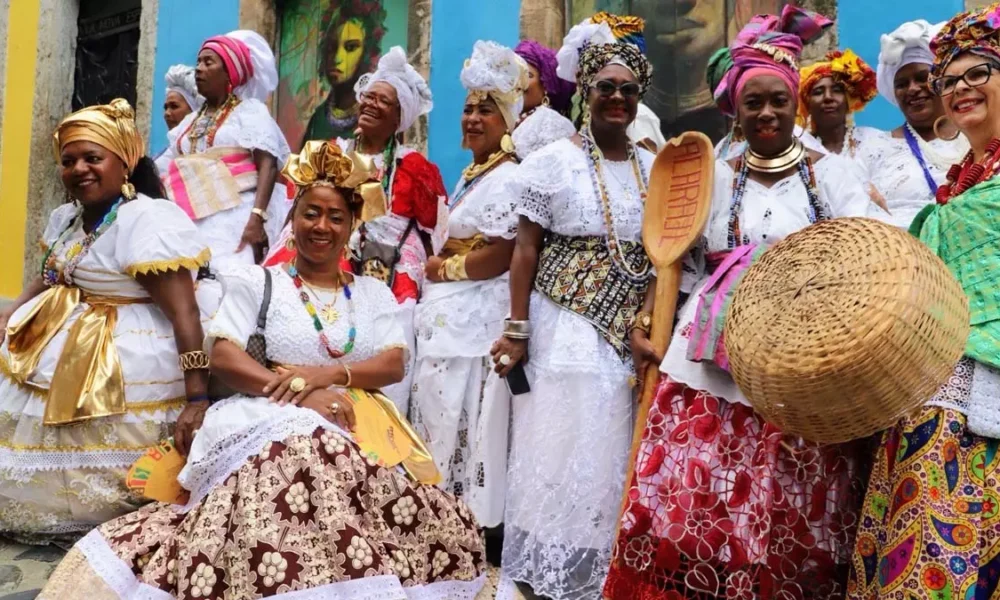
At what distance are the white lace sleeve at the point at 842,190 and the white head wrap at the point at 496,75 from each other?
1718 mm

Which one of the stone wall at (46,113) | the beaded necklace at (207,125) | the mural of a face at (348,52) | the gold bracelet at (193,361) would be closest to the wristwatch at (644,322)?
the gold bracelet at (193,361)

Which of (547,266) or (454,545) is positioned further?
(547,266)

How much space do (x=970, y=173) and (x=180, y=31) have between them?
796 cm

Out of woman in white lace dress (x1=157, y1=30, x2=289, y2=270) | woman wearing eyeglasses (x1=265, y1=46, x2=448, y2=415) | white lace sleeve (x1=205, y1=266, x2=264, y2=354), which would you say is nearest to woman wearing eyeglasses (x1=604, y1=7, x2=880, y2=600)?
white lace sleeve (x1=205, y1=266, x2=264, y2=354)

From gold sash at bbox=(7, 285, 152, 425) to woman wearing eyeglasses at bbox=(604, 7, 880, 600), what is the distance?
2189 millimetres

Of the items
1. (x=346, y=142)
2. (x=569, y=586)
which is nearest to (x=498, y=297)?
(x=569, y=586)

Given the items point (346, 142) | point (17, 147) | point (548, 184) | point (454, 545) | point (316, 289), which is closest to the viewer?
point (454, 545)

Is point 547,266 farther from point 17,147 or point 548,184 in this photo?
point 17,147

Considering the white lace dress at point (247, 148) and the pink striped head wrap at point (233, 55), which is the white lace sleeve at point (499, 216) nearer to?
the white lace dress at point (247, 148)

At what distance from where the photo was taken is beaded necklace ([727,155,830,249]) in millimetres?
3441

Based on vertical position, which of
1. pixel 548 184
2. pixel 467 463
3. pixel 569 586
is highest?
pixel 548 184

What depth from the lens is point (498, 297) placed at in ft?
14.2

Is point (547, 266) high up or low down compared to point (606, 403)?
up

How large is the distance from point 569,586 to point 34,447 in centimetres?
231
